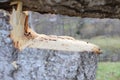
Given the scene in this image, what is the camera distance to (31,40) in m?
2.14

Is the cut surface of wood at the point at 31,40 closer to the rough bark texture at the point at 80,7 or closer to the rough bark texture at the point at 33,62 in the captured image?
the rough bark texture at the point at 33,62

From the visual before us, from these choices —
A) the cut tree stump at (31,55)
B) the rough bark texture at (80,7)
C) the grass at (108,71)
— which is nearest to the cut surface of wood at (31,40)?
the cut tree stump at (31,55)

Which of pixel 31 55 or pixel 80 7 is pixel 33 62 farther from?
pixel 80 7

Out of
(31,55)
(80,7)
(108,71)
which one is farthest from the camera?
(108,71)

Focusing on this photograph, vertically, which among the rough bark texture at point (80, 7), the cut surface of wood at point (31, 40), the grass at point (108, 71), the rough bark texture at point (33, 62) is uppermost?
the rough bark texture at point (80, 7)

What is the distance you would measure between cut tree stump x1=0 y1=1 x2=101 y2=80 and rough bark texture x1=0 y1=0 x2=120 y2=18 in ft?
0.77

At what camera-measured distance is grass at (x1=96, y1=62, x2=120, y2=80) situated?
18.9 feet

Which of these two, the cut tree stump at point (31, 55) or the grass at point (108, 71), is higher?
the cut tree stump at point (31, 55)

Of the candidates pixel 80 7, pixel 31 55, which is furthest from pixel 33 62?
pixel 80 7

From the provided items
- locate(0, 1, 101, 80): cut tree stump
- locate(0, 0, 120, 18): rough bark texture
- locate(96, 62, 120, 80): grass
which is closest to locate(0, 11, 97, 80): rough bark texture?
locate(0, 1, 101, 80): cut tree stump

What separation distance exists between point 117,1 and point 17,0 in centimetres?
49

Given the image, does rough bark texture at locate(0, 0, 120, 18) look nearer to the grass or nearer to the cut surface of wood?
the cut surface of wood

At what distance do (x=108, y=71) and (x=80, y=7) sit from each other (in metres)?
4.47

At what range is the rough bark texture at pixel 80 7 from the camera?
5.57ft
